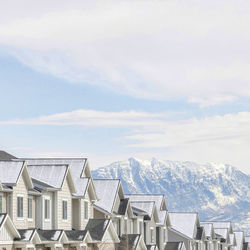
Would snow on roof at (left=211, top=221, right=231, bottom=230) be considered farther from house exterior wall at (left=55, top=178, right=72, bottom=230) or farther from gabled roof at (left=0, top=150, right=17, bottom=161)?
house exterior wall at (left=55, top=178, right=72, bottom=230)

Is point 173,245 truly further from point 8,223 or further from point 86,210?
point 8,223

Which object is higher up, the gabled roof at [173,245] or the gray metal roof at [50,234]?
the gabled roof at [173,245]

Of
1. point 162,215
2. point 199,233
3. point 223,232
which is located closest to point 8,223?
Answer: point 162,215

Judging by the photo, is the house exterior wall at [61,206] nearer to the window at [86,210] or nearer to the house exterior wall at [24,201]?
the window at [86,210]

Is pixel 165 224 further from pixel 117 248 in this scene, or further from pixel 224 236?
pixel 224 236

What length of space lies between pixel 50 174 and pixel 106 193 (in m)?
15.7

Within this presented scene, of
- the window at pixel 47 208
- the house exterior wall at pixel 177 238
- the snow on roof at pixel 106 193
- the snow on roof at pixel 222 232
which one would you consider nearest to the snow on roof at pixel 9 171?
the window at pixel 47 208

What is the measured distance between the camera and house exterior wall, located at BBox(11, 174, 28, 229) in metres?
56.2

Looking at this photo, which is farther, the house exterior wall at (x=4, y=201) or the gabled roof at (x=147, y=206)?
the gabled roof at (x=147, y=206)

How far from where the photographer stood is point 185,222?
353 ft

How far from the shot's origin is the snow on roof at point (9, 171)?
56.4 meters

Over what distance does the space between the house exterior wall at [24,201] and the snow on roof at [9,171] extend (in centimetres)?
55

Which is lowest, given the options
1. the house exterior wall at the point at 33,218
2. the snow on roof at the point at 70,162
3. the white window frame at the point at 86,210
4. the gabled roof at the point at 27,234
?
the gabled roof at the point at 27,234

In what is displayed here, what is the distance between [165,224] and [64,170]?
33347mm
